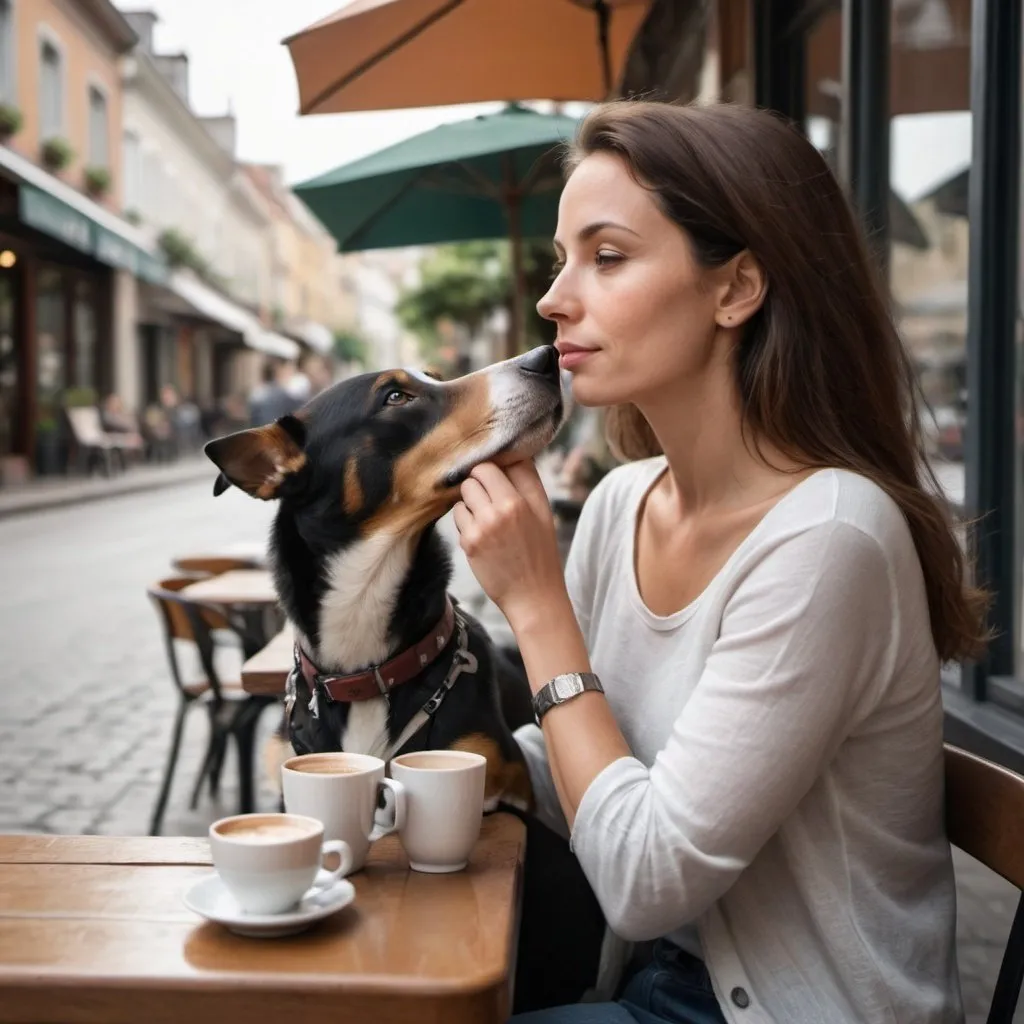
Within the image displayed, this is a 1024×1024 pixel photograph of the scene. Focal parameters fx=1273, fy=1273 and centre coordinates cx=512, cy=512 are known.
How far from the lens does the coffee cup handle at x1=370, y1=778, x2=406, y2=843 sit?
4.86ft

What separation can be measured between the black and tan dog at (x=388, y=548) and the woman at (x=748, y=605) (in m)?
0.21

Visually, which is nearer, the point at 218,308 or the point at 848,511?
the point at 848,511

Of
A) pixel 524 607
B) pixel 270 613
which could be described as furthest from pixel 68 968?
pixel 270 613

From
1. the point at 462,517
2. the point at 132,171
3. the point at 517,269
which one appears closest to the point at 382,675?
the point at 462,517

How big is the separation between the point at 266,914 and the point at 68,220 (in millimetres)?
18286

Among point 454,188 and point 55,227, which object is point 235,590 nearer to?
point 454,188

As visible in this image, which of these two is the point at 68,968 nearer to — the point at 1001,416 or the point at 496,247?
the point at 1001,416

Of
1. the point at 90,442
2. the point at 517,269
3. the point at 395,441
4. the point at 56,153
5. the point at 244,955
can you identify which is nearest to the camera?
the point at 244,955

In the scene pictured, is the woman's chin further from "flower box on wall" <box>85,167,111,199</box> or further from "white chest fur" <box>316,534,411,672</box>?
"flower box on wall" <box>85,167,111,199</box>

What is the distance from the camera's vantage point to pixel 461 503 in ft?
6.03

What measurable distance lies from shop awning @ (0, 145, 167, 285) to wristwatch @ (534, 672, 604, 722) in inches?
647

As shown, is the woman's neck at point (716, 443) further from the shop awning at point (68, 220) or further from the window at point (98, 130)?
the window at point (98, 130)

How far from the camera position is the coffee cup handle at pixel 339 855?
4.48ft

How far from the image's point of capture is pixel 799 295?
5.65 ft
